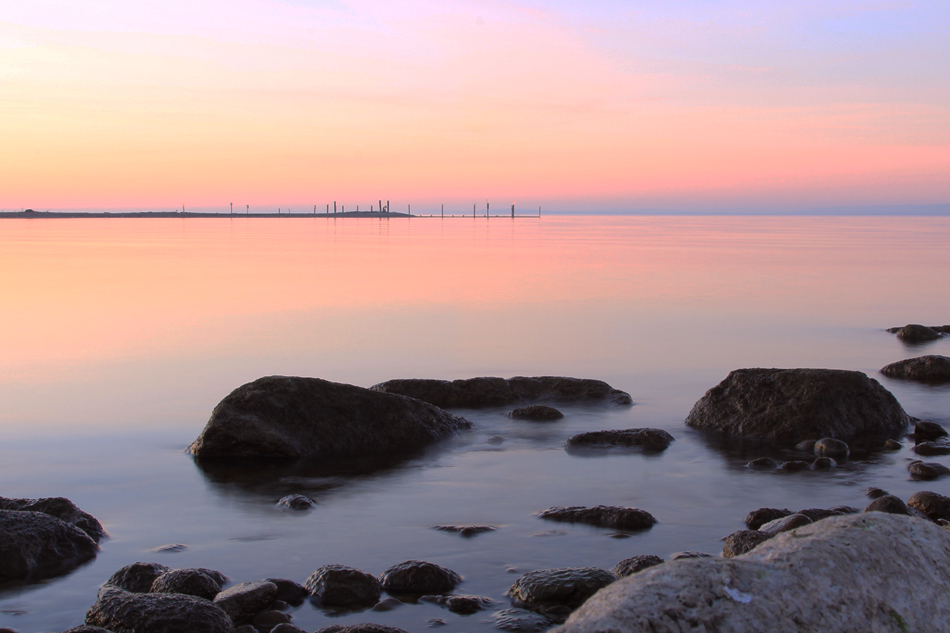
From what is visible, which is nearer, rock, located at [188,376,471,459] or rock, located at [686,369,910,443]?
rock, located at [188,376,471,459]

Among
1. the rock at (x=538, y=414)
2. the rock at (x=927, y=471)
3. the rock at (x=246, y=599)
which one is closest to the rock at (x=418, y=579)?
the rock at (x=246, y=599)

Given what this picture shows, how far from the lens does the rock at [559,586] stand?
19.8 feet

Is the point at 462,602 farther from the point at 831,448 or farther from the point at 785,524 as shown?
the point at 831,448

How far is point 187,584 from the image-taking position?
6.05m

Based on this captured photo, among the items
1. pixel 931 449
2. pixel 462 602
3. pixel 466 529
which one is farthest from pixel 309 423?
pixel 931 449

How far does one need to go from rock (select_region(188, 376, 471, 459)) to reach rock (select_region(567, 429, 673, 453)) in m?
1.78

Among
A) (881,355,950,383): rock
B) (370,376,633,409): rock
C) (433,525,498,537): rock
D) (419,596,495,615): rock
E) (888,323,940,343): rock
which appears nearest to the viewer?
(419,596,495,615): rock

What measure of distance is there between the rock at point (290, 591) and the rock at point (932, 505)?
17.8ft

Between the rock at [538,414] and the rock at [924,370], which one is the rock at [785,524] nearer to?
the rock at [538,414]

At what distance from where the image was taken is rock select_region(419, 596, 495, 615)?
600 centimetres

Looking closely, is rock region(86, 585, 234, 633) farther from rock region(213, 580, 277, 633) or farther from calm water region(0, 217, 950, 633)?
calm water region(0, 217, 950, 633)

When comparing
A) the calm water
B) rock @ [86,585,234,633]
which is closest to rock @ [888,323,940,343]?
the calm water

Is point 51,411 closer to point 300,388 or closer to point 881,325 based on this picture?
point 300,388

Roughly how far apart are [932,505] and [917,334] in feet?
46.1
